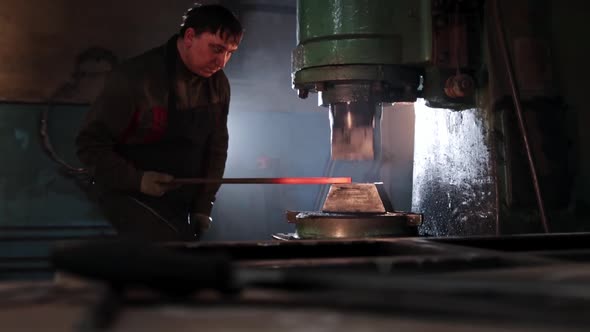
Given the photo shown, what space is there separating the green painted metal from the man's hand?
2.33 ft

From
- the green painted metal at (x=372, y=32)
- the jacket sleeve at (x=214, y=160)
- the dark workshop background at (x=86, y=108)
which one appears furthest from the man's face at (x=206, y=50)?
the dark workshop background at (x=86, y=108)

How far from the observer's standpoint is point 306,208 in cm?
425

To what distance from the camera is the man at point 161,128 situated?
235 centimetres

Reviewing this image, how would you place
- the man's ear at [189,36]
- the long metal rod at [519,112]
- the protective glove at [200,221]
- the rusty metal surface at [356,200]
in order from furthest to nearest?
the protective glove at [200,221], the man's ear at [189,36], the rusty metal surface at [356,200], the long metal rod at [519,112]

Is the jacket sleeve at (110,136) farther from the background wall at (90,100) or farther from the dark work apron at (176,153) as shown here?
the background wall at (90,100)

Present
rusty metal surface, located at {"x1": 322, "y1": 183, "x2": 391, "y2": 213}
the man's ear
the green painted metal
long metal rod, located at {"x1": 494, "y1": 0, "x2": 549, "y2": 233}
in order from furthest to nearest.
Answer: the man's ear < rusty metal surface, located at {"x1": 322, "y1": 183, "x2": 391, "y2": 213} < the green painted metal < long metal rod, located at {"x1": 494, "y1": 0, "x2": 549, "y2": 233}

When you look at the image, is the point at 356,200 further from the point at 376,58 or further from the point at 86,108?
the point at 86,108

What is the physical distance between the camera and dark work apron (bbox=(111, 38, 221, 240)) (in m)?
2.48

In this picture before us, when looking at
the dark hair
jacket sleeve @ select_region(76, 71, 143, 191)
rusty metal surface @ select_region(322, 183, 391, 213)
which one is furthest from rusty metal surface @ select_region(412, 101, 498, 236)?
jacket sleeve @ select_region(76, 71, 143, 191)

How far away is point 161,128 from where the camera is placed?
2426 mm

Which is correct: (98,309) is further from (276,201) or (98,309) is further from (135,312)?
(276,201)

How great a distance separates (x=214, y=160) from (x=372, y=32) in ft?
3.31

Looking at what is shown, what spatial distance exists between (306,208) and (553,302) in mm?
3606

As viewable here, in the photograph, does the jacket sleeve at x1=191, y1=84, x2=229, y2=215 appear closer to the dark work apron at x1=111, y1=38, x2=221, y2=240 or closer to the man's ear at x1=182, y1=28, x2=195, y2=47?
the dark work apron at x1=111, y1=38, x2=221, y2=240
